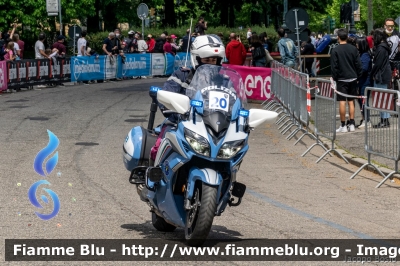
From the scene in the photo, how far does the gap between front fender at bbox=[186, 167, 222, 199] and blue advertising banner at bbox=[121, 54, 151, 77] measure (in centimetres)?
3031

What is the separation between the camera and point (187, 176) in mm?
7922

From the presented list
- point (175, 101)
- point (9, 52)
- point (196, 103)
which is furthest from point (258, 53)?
point (196, 103)

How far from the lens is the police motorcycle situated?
758cm

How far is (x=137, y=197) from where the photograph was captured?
11016 mm

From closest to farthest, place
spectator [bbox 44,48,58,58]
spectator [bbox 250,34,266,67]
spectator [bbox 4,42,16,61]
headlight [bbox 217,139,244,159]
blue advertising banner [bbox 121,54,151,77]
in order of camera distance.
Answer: headlight [bbox 217,139,244,159], spectator [bbox 250,34,266,67], spectator [bbox 4,42,16,61], spectator [bbox 44,48,58,58], blue advertising banner [bbox 121,54,151,77]

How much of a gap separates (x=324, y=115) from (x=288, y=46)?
10514mm

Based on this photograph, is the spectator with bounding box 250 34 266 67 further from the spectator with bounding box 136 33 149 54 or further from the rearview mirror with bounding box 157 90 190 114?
the rearview mirror with bounding box 157 90 190 114

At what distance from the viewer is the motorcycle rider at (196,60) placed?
8.34m

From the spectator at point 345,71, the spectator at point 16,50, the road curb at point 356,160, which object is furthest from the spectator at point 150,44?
the road curb at point 356,160

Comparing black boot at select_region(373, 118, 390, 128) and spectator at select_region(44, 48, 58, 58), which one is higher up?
black boot at select_region(373, 118, 390, 128)

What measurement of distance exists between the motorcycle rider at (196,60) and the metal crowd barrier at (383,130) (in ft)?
15.0

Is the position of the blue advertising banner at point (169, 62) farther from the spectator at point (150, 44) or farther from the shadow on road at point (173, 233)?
the shadow on road at point (173, 233)

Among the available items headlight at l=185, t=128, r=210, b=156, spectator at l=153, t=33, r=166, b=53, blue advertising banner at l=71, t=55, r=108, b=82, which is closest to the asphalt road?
headlight at l=185, t=128, r=210, b=156

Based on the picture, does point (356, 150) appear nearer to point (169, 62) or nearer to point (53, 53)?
point (53, 53)
